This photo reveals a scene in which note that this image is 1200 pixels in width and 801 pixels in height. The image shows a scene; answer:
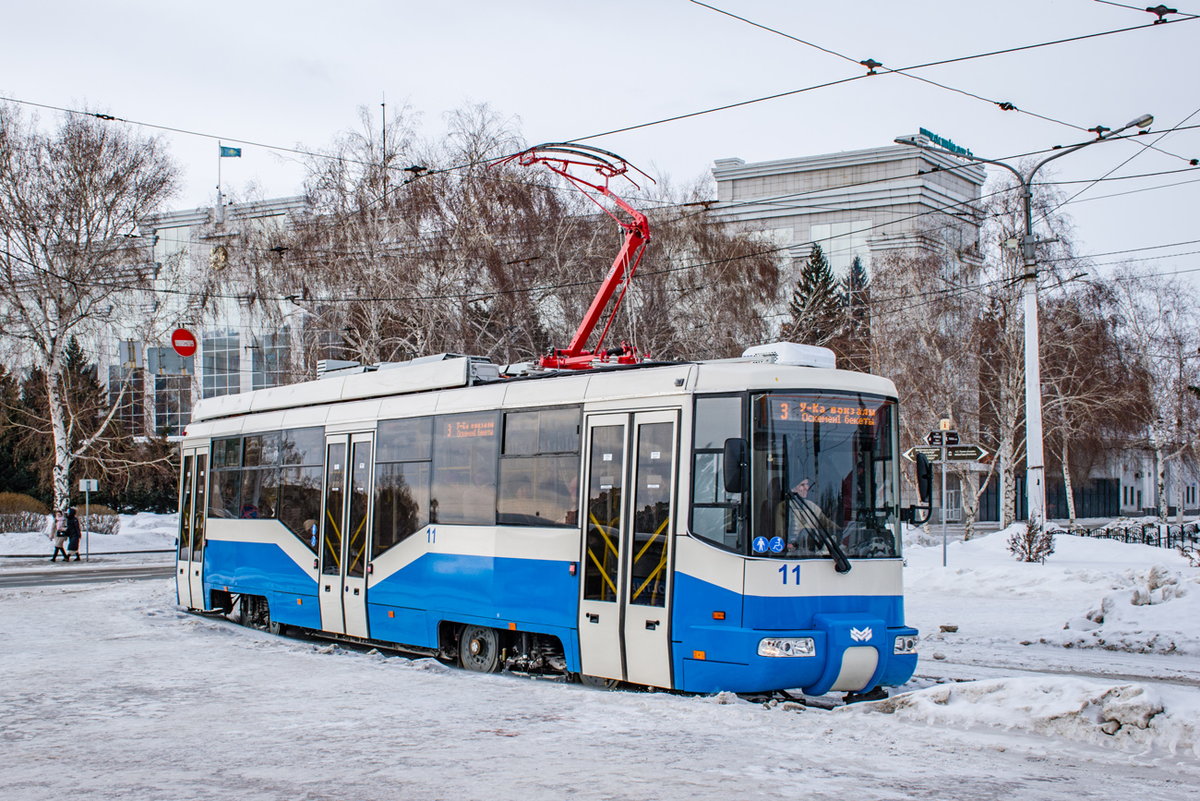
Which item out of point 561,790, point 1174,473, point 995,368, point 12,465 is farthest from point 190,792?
point 1174,473

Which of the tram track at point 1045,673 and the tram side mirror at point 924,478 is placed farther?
the tram track at point 1045,673

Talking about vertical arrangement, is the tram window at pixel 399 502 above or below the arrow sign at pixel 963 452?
below

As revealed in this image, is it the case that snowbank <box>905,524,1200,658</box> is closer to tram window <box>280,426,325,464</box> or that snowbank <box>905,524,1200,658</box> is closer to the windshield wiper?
the windshield wiper

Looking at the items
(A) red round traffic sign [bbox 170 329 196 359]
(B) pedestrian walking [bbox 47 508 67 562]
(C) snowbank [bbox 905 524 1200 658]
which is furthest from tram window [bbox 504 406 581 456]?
(B) pedestrian walking [bbox 47 508 67 562]

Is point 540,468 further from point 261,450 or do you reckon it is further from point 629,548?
point 261,450

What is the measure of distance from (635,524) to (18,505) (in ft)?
127

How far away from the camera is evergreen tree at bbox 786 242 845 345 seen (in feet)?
145

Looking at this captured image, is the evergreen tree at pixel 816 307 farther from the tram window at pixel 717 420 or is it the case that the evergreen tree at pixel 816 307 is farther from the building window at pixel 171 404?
the tram window at pixel 717 420

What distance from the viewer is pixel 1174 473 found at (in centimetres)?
9569

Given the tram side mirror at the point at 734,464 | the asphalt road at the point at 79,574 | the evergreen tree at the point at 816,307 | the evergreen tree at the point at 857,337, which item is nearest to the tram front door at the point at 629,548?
the tram side mirror at the point at 734,464

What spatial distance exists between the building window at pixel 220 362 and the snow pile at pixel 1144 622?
170ft

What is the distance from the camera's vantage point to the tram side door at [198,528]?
57.2 ft

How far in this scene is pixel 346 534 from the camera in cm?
1381

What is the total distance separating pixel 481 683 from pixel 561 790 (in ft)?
13.9
